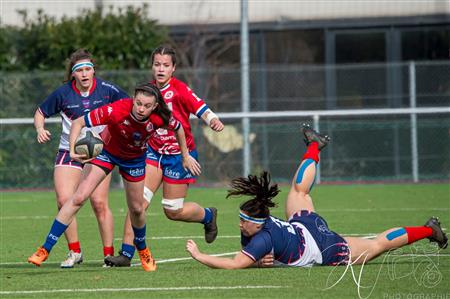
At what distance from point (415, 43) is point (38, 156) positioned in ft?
28.3

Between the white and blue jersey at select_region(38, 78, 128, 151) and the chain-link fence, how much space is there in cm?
1026

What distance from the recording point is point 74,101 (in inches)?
415

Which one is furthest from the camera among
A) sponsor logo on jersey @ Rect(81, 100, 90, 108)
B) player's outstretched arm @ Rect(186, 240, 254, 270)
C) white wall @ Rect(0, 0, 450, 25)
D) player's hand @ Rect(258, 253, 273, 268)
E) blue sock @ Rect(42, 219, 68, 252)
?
white wall @ Rect(0, 0, 450, 25)

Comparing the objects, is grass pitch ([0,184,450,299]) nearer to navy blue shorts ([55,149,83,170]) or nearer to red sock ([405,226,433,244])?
red sock ([405,226,433,244])

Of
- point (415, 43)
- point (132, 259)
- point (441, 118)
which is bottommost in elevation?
point (132, 259)

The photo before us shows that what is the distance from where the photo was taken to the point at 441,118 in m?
21.1

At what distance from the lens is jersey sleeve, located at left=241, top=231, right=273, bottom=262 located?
894cm

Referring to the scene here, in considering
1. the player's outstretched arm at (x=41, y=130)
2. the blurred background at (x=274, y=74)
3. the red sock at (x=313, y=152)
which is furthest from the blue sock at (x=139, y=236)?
the blurred background at (x=274, y=74)

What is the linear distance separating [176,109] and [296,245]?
6.63ft

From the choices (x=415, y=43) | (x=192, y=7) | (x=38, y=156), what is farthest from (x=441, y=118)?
(x=38, y=156)

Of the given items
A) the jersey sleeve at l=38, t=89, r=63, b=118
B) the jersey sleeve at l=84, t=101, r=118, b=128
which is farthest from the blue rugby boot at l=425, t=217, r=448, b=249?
the jersey sleeve at l=38, t=89, r=63, b=118

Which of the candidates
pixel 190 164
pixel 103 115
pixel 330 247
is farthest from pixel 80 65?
pixel 330 247

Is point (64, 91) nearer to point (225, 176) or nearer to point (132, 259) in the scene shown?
point (132, 259)

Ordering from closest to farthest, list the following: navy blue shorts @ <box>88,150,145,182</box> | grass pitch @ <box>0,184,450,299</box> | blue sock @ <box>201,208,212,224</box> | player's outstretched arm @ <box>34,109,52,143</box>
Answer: grass pitch @ <box>0,184,450,299</box> < navy blue shorts @ <box>88,150,145,182</box> < player's outstretched arm @ <box>34,109,52,143</box> < blue sock @ <box>201,208,212,224</box>
